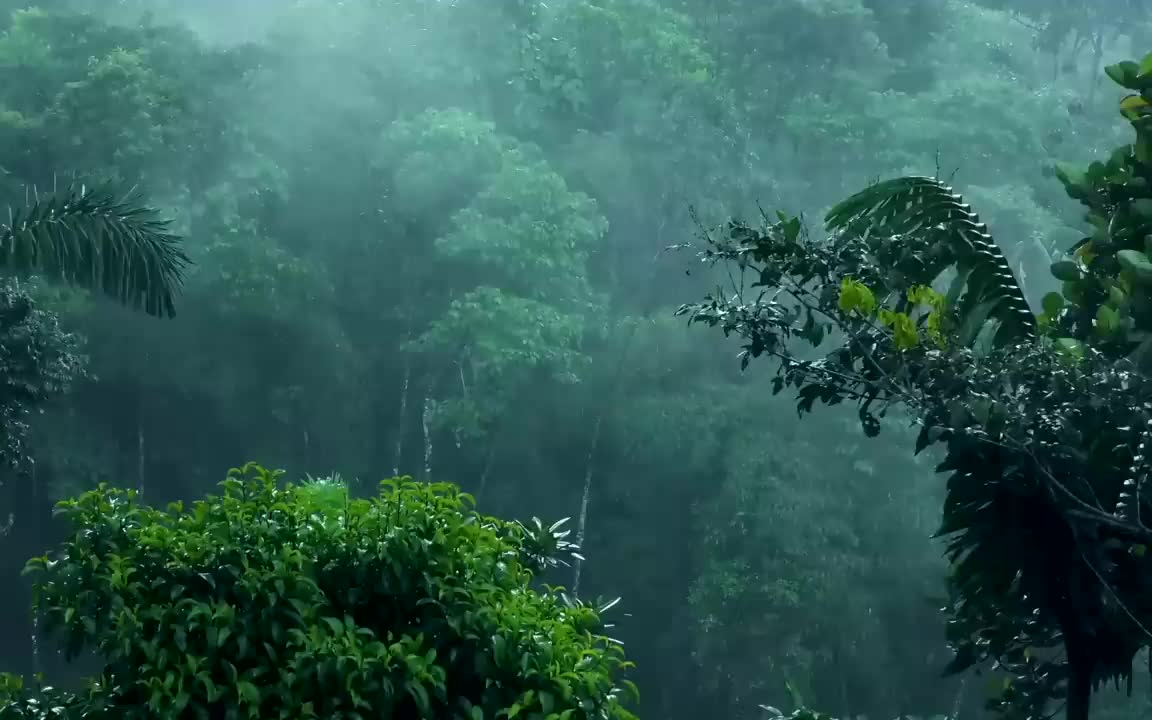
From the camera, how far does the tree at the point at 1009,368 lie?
145 inches

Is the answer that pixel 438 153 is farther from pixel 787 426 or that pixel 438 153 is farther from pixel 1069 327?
pixel 1069 327

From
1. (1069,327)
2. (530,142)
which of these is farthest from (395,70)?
(1069,327)

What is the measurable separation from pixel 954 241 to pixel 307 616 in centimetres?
260

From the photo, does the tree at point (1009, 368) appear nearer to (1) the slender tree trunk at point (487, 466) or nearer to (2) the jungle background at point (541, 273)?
(2) the jungle background at point (541, 273)

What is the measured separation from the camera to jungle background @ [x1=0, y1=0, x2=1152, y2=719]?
14219 millimetres

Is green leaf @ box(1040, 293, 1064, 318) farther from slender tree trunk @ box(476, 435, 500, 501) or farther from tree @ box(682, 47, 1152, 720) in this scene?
slender tree trunk @ box(476, 435, 500, 501)

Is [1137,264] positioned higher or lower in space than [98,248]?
lower

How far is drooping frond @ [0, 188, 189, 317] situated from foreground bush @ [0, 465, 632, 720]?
374cm

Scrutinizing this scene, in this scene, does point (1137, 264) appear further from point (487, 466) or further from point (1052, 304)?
point (487, 466)

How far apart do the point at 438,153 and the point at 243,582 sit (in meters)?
13.5

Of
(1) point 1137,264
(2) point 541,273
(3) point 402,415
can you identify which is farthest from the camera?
(3) point 402,415

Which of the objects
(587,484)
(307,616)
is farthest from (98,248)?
(587,484)

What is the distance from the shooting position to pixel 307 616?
9.39 feet

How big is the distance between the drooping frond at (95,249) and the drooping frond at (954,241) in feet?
12.5
